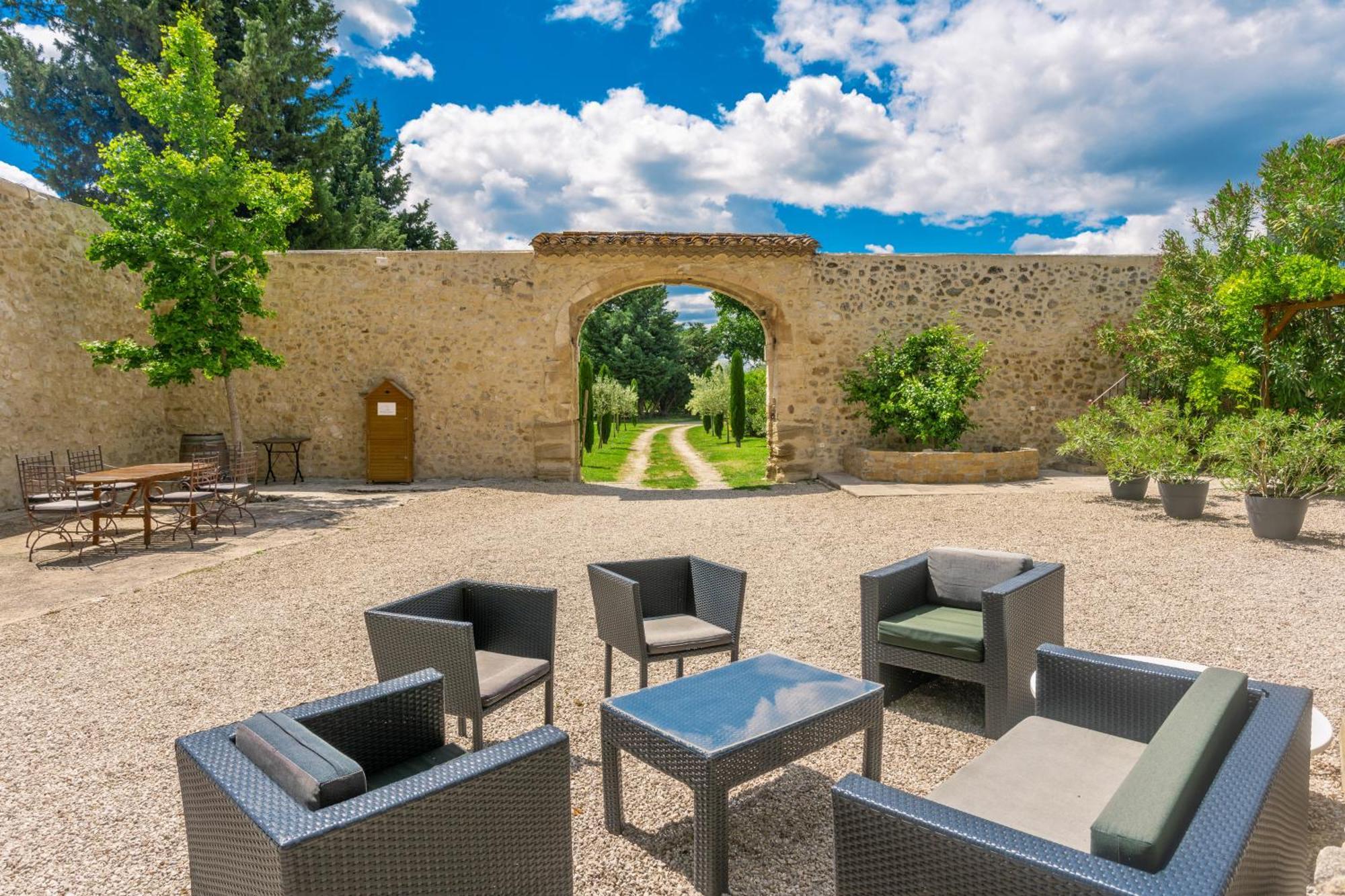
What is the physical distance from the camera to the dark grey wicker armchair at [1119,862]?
119 cm

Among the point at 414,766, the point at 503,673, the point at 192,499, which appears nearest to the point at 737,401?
the point at 192,499

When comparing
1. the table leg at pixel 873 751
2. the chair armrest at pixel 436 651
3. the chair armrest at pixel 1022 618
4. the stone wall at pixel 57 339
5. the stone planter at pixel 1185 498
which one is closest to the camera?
the table leg at pixel 873 751

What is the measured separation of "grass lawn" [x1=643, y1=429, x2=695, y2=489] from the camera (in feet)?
37.1

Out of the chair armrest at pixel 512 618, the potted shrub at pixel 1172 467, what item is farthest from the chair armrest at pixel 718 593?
the potted shrub at pixel 1172 467

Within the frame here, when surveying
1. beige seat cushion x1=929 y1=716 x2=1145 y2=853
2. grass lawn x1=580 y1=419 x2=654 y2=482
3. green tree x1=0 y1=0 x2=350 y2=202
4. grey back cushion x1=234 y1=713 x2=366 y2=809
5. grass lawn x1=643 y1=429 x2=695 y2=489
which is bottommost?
grass lawn x1=643 y1=429 x2=695 y2=489

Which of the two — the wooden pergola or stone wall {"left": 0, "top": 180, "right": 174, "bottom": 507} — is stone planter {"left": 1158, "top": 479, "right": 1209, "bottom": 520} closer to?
the wooden pergola

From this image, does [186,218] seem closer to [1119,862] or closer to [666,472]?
[666,472]

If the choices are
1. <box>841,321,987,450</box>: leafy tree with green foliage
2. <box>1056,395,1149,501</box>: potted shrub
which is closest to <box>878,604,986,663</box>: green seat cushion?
<box>1056,395,1149,501</box>: potted shrub

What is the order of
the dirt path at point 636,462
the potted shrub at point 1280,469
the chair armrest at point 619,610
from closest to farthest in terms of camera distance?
the chair armrest at point 619,610
the potted shrub at point 1280,469
the dirt path at point 636,462

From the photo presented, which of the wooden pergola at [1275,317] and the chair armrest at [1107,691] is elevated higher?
the wooden pergola at [1275,317]

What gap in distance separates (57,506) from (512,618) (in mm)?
5463

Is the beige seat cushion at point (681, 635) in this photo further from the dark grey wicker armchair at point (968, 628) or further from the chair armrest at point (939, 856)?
the chair armrest at point (939, 856)

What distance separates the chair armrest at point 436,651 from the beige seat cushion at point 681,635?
0.79m

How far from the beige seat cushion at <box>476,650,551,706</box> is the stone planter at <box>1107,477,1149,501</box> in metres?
7.80
